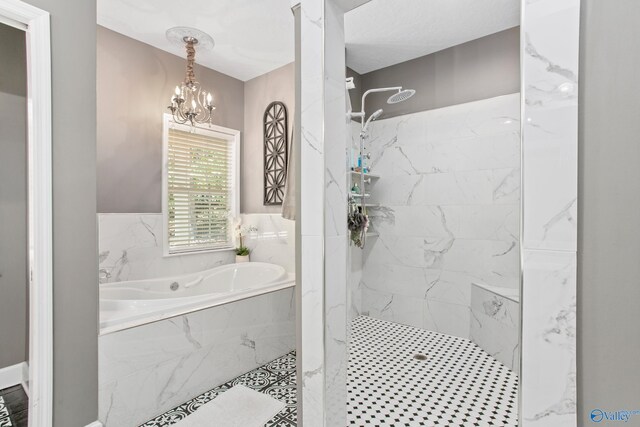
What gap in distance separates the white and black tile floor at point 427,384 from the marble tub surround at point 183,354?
0.77m

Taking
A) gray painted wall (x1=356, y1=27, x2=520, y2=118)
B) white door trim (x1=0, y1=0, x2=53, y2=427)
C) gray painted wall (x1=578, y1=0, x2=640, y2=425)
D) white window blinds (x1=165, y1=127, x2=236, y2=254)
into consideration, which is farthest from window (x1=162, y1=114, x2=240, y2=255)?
gray painted wall (x1=578, y1=0, x2=640, y2=425)

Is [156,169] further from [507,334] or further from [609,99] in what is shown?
[507,334]

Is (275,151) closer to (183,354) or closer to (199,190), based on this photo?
(199,190)

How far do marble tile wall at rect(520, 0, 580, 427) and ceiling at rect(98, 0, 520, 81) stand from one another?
2.10m

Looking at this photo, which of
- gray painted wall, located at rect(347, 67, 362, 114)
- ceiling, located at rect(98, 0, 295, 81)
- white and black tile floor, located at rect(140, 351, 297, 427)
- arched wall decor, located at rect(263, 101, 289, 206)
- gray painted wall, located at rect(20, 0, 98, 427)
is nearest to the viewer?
gray painted wall, located at rect(20, 0, 98, 427)

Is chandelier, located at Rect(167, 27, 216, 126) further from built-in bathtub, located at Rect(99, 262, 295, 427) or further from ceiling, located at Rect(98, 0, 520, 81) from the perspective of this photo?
built-in bathtub, located at Rect(99, 262, 295, 427)

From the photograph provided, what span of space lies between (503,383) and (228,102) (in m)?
3.77

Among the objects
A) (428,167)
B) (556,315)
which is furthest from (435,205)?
(556,315)

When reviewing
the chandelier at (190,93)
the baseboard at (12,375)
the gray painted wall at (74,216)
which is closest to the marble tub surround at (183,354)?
the gray painted wall at (74,216)

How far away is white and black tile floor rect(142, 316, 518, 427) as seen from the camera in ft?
6.21

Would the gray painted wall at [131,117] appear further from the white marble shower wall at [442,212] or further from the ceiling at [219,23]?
the white marble shower wall at [442,212]


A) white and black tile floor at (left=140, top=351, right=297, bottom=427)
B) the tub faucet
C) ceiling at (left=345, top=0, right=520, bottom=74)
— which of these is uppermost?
ceiling at (left=345, top=0, right=520, bottom=74)

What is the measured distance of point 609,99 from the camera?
809 mm

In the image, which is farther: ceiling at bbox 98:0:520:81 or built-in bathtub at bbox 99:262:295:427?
ceiling at bbox 98:0:520:81
